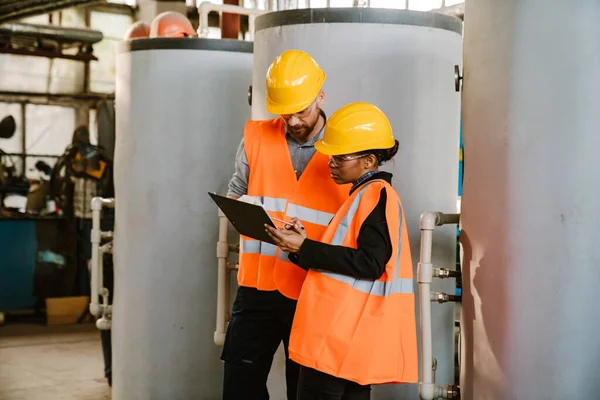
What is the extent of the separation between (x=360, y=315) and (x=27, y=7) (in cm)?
835

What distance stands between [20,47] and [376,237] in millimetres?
9912

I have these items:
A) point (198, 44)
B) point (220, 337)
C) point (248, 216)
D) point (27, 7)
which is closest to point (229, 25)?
point (198, 44)

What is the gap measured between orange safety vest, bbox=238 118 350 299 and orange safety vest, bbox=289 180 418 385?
1.33ft

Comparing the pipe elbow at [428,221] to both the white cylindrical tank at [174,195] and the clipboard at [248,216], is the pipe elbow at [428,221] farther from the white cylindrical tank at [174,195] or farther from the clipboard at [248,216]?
the white cylindrical tank at [174,195]

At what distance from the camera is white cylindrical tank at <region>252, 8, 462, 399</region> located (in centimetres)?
379

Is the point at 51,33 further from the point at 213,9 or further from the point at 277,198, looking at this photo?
the point at 277,198

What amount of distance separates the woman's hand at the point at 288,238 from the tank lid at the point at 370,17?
1249 millimetres

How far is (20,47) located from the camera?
1159 cm

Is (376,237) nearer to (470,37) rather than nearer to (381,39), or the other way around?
(470,37)

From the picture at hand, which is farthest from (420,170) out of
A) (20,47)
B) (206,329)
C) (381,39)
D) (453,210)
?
(20,47)

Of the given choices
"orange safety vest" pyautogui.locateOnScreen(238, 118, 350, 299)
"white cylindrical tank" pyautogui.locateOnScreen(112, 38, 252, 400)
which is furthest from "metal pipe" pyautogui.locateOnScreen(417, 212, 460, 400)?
"white cylindrical tank" pyautogui.locateOnScreen(112, 38, 252, 400)

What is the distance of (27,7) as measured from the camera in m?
9.99

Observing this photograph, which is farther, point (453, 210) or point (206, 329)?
point (206, 329)

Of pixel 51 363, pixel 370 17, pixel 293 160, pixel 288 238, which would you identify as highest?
pixel 370 17
